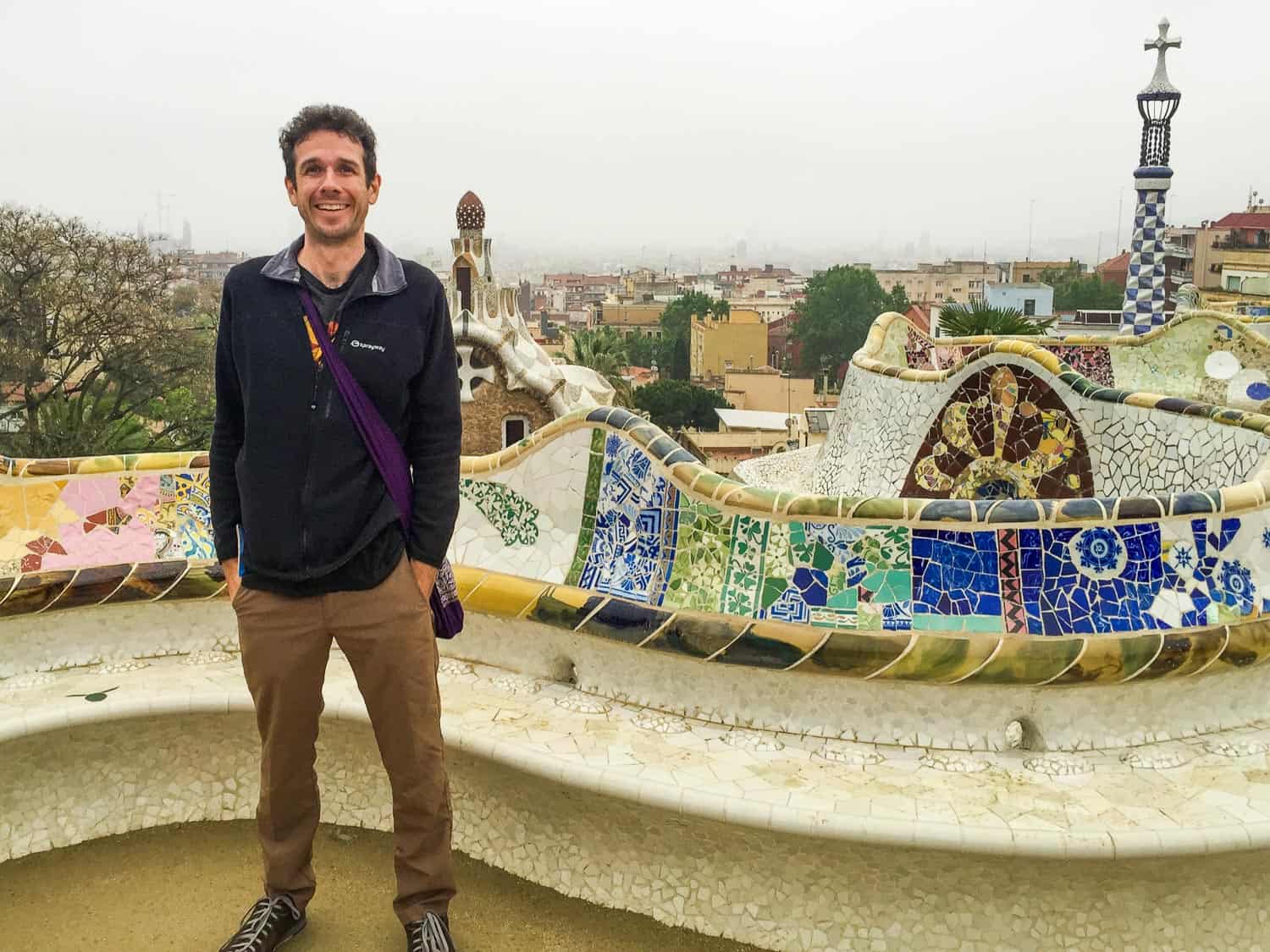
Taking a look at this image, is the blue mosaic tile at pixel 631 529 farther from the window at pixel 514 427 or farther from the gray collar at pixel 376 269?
the window at pixel 514 427

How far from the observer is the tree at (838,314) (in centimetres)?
5709

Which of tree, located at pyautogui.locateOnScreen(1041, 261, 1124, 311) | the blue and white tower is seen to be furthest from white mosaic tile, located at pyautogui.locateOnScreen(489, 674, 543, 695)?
tree, located at pyautogui.locateOnScreen(1041, 261, 1124, 311)

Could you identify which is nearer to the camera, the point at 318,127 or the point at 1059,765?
the point at 318,127

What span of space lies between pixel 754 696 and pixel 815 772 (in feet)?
1.28

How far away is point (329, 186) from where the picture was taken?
249 cm

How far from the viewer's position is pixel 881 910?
10.5ft

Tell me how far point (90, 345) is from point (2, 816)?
581 inches

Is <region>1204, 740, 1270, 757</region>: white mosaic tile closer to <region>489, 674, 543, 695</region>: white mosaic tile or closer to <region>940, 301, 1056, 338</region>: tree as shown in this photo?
<region>489, 674, 543, 695</region>: white mosaic tile

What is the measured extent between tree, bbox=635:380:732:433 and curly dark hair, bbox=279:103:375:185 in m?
33.9

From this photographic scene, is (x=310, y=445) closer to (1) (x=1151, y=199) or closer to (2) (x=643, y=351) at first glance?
(1) (x=1151, y=199)

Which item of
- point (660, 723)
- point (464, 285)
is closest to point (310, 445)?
point (660, 723)

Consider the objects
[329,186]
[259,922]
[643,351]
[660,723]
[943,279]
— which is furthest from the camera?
[943,279]

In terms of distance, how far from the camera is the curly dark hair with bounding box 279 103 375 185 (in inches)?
98.2

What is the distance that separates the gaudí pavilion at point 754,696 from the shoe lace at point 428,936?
2.13ft
